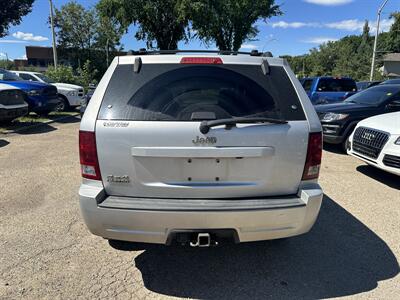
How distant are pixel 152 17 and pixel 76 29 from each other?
20375 mm

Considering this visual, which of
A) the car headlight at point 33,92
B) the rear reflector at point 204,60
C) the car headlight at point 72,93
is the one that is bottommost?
the car headlight at point 72,93

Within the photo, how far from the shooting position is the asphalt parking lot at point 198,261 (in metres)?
2.81

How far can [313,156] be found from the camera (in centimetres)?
275

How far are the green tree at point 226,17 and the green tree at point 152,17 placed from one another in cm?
Result: 112

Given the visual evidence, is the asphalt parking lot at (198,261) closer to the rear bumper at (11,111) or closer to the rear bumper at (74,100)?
the rear bumper at (11,111)

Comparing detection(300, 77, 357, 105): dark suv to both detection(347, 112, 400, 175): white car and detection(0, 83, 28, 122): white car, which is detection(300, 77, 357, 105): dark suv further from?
detection(0, 83, 28, 122): white car

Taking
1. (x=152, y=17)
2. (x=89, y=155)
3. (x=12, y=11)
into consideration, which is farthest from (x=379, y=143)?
(x=12, y=11)

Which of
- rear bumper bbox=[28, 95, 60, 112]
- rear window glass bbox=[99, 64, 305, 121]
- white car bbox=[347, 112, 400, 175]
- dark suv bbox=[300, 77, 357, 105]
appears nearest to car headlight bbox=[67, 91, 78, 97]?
rear bumper bbox=[28, 95, 60, 112]

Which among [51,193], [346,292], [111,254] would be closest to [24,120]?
[51,193]

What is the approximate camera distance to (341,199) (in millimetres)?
4938

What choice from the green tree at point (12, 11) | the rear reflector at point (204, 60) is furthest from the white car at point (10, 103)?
the green tree at point (12, 11)

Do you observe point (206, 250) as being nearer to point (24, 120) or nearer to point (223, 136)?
point (223, 136)

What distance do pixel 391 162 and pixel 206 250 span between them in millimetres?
3640

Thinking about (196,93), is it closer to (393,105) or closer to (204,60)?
(204,60)
